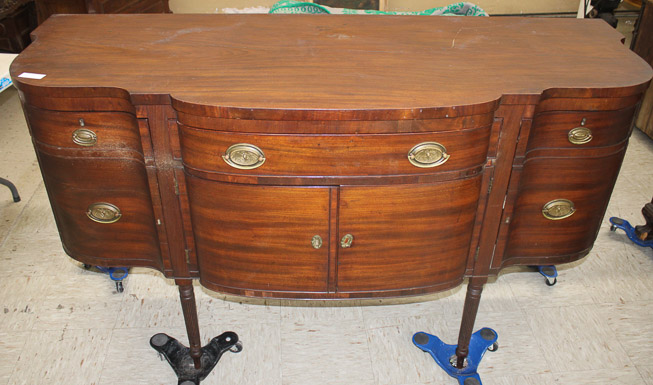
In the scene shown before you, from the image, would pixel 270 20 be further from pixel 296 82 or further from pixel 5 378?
pixel 5 378

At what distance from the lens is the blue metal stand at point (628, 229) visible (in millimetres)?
2275

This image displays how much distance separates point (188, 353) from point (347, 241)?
73cm

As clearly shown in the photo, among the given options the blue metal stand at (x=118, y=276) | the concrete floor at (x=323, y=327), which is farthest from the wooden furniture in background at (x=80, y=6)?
the blue metal stand at (x=118, y=276)

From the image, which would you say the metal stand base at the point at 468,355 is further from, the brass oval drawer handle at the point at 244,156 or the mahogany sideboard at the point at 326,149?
the brass oval drawer handle at the point at 244,156

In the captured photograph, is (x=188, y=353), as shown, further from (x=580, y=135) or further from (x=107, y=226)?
(x=580, y=135)

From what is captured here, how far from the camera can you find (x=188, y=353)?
71.2 inches

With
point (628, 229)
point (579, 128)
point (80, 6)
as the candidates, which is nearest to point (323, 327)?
point (579, 128)

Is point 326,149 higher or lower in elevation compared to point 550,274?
higher

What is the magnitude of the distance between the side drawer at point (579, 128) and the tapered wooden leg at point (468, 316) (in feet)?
1.37

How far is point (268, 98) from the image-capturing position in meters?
1.23

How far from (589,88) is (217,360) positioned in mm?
1274

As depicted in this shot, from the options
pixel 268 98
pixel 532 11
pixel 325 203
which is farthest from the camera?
pixel 532 11

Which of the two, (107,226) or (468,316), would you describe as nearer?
(107,226)

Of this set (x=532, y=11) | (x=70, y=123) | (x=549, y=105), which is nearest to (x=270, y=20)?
(x=70, y=123)
